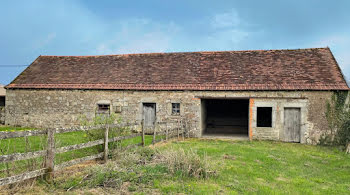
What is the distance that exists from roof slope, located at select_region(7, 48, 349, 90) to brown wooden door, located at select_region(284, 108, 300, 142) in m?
1.30

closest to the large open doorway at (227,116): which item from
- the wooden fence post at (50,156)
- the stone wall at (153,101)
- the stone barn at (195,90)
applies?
the stone barn at (195,90)

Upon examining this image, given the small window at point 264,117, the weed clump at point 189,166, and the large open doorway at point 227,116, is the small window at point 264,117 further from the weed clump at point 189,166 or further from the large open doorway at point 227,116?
the weed clump at point 189,166

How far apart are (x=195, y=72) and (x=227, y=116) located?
4.76 m

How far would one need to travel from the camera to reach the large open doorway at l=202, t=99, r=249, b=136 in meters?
19.5

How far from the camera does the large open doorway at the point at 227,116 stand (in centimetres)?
1953

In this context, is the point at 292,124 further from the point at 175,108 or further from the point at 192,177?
the point at 192,177

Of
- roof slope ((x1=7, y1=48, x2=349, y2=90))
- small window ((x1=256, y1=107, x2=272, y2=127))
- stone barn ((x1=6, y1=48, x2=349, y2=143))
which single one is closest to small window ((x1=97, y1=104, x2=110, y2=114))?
stone barn ((x1=6, y1=48, x2=349, y2=143))

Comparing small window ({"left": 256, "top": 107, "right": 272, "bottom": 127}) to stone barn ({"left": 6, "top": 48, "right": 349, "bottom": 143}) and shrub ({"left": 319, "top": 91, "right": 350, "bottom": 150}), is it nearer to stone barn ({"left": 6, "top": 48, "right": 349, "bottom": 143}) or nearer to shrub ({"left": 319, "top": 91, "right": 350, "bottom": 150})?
stone barn ({"left": 6, "top": 48, "right": 349, "bottom": 143})

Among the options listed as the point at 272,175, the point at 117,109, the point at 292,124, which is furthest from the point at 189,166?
the point at 117,109

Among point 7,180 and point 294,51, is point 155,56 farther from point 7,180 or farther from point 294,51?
point 7,180

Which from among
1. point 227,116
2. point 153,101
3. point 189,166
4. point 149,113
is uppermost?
point 153,101

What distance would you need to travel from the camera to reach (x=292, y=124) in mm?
14711

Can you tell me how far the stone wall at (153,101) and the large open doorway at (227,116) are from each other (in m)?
3.82

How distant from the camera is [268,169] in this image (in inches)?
321
